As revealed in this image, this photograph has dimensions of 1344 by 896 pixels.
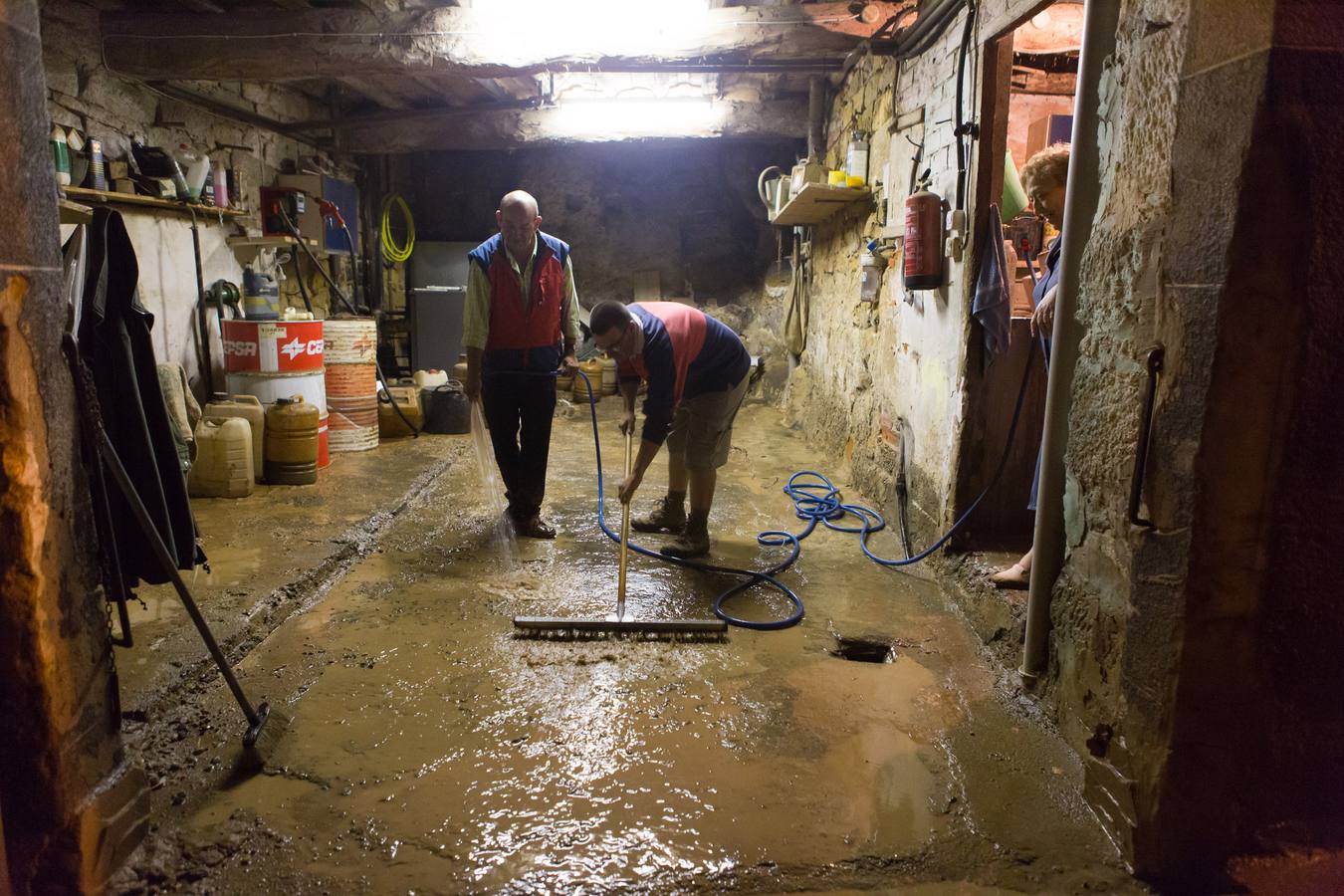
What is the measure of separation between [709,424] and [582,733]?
1.88 meters

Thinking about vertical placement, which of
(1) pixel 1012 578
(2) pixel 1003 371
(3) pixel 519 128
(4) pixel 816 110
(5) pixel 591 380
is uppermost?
(3) pixel 519 128

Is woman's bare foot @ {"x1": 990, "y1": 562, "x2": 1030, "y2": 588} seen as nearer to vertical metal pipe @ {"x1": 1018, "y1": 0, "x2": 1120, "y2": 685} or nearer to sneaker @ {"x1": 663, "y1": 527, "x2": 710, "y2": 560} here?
vertical metal pipe @ {"x1": 1018, "y1": 0, "x2": 1120, "y2": 685}

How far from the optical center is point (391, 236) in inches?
368

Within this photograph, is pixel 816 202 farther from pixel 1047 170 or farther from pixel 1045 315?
pixel 1045 315

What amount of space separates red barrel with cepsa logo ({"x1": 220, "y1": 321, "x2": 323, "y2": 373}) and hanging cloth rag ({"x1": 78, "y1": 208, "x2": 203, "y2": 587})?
3.26 meters

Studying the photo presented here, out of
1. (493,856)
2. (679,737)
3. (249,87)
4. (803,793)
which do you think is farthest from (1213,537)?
(249,87)

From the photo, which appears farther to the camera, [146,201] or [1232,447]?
[146,201]

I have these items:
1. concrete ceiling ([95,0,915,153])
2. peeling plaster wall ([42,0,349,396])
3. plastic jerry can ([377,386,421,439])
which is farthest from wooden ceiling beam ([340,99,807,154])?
plastic jerry can ([377,386,421,439])

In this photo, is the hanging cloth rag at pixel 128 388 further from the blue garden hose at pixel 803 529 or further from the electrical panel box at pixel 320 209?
the electrical panel box at pixel 320 209

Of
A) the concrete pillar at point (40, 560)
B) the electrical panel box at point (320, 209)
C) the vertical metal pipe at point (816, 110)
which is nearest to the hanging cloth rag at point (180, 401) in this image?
the electrical panel box at point (320, 209)

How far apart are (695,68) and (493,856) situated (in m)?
5.43

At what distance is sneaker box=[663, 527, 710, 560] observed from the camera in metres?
3.94

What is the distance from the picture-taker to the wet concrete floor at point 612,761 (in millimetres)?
1829

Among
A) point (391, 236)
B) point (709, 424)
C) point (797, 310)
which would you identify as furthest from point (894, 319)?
point (391, 236)
